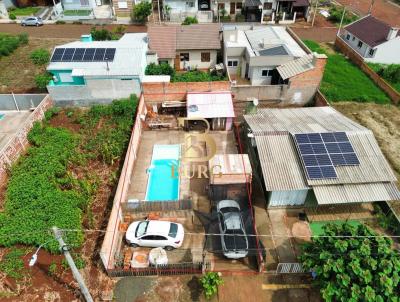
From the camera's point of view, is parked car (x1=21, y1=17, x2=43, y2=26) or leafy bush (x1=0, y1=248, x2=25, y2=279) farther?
parked car (x1=21, y1=17, x2=43, y2=26)

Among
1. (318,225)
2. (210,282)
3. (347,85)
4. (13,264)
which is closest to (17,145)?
(13,264)

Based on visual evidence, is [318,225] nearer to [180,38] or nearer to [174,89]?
[174,89]

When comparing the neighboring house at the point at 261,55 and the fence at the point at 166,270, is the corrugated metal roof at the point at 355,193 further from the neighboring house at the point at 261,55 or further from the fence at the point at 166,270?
the neighboring house at the point at 261,55

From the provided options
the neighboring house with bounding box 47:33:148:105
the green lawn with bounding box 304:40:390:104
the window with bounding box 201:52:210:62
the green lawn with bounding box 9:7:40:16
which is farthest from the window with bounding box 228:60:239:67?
the green lawn with bounding box 9:7:40:16

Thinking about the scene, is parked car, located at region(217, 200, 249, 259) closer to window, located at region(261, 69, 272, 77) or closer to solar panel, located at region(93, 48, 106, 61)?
window, located at region(261, 69, 272, 77)

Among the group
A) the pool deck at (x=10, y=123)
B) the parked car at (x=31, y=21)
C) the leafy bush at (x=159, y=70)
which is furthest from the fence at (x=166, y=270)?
the parked car at (x=31, y=21)

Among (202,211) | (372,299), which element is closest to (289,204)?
(202,211)

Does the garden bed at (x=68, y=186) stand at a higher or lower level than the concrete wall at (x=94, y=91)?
lower
